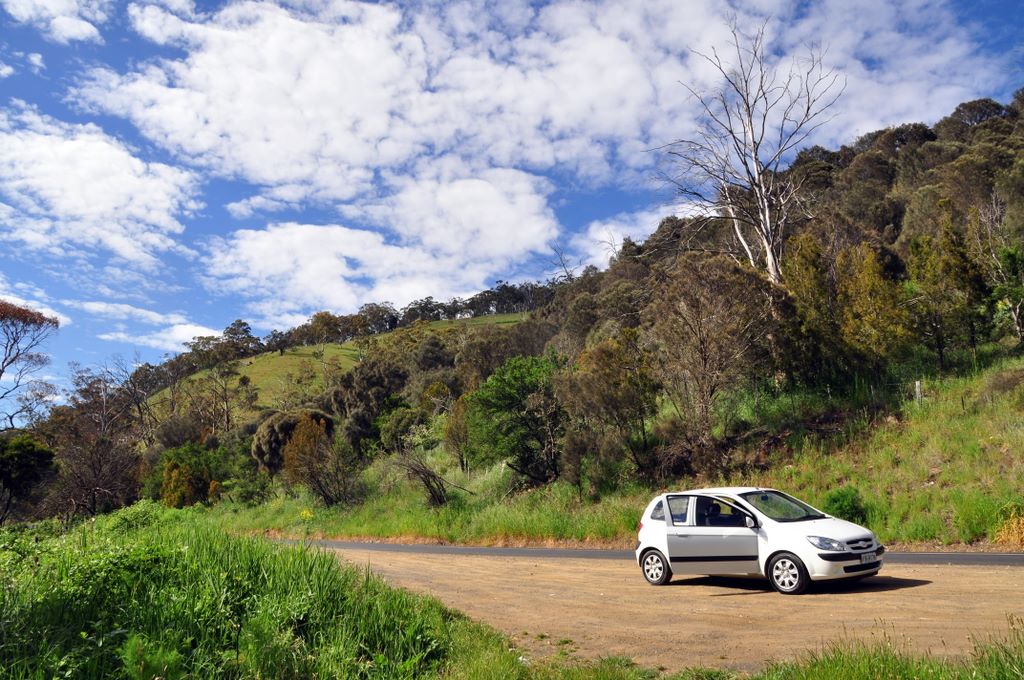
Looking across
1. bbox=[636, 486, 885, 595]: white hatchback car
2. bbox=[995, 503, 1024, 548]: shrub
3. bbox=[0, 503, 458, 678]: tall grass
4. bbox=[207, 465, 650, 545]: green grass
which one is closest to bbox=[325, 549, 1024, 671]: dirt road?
bbox=[636, 486, 885, 595]: white hatchback car

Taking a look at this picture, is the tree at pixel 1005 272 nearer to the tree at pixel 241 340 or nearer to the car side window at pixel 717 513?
the car side window at pixel 717 513

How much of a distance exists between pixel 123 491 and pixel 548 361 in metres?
35.4

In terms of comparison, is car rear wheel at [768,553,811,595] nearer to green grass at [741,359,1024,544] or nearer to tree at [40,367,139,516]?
green grass at [741,359,1024,544]

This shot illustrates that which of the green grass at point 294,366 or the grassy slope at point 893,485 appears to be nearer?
the grassy slope at point 893,485

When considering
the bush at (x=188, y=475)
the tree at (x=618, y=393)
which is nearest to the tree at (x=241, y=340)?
the bush at (x=188, y=475)

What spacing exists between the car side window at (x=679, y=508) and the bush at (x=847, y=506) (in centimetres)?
687

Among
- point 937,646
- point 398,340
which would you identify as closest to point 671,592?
point 937,646

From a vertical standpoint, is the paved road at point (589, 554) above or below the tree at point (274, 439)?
below

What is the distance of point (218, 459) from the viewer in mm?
48469

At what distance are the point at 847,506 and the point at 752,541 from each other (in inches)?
298

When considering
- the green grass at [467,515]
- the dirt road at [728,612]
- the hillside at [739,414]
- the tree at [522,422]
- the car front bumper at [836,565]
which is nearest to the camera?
the dirt road at [728,612]

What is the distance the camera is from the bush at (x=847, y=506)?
17734mm

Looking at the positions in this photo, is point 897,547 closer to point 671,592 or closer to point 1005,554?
point 1005,554

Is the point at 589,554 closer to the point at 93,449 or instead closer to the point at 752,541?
the point at 752,541
